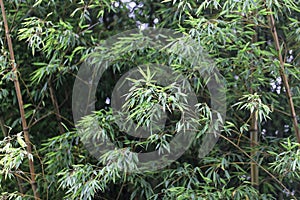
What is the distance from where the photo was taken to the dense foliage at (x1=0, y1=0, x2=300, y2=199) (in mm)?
2785

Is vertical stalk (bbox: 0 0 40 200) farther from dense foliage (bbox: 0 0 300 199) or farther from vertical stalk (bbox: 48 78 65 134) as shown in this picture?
vertical stalk (bbox: 48 78 65 134)

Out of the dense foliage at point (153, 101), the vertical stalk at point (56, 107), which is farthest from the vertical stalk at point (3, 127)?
the vertical stalk at point (56, 107)

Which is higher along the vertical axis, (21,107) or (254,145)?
(21,107)

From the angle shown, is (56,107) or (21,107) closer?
(21,107)

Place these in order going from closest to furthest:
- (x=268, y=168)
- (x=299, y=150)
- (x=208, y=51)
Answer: (x=299, y=150)
(x=208, y=51)
(x=268, y=168)

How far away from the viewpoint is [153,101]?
2.54 m

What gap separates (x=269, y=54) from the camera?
115 inches

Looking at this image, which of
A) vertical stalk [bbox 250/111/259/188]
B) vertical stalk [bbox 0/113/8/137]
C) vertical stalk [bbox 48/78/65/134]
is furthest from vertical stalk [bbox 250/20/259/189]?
vertical stalk [bbox 0/113/8/137]

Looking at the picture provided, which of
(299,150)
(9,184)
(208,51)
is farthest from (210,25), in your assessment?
(9,184)

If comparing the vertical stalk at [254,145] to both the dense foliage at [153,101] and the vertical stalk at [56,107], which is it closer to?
the dense foliage at [153,101]

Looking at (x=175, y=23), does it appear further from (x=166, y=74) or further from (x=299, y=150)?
(x=299, y=150)

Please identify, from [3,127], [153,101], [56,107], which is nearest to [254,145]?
[153,101]

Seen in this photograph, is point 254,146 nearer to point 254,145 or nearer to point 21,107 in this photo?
point 254,145

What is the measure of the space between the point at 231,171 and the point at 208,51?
871 millimetres
